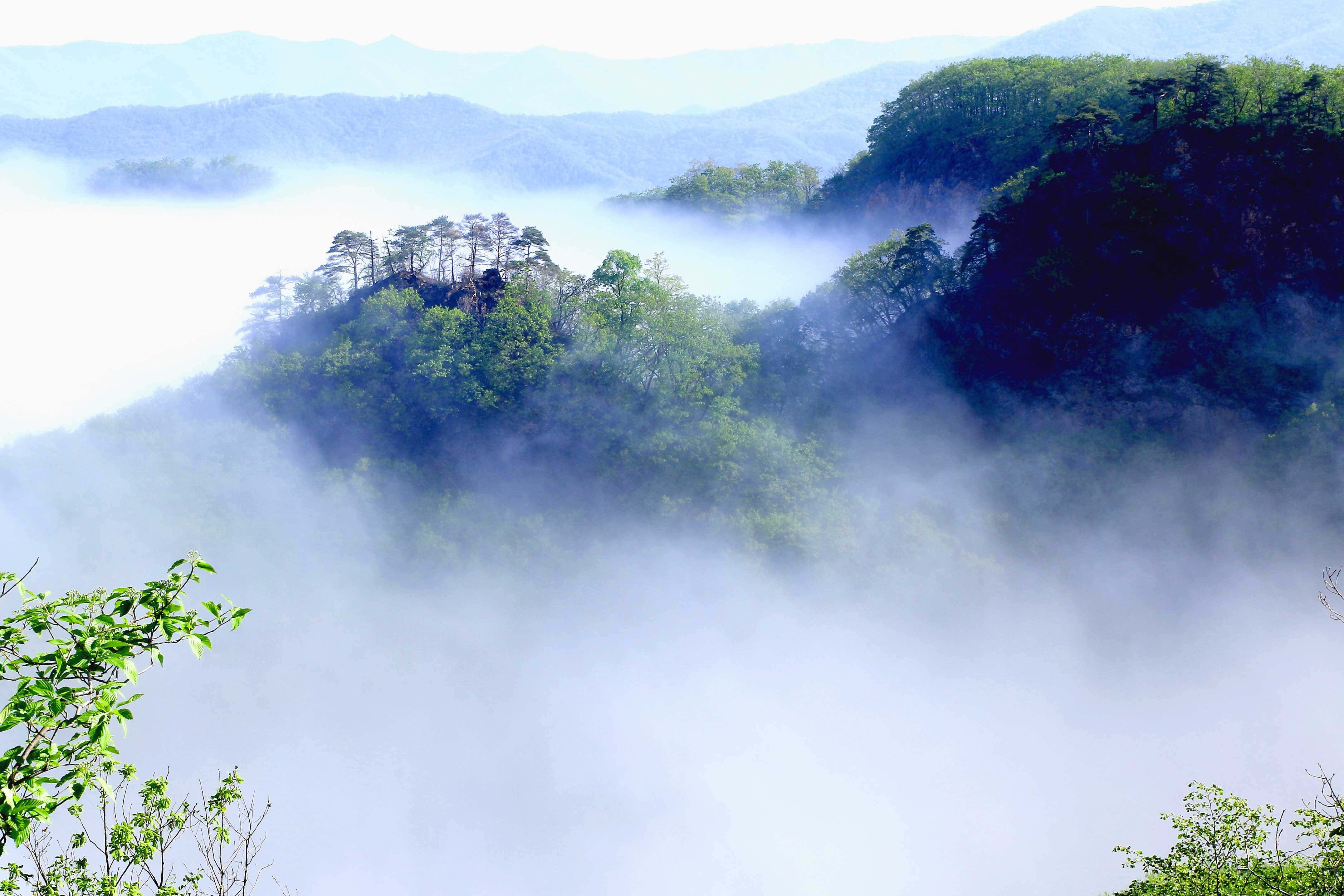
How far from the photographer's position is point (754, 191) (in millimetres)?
102562

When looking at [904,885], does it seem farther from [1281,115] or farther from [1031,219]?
[1281,115]

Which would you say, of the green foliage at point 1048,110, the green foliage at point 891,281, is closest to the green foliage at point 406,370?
the green foliage at point 891,281

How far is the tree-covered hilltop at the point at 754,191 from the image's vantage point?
332 feet

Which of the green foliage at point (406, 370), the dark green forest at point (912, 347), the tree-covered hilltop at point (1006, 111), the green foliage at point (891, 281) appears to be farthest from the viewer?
the green foliage at point (406, 370)

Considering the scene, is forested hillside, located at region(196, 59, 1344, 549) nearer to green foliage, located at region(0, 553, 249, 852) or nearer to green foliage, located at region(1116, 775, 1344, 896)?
green foliage, located at region(1116, 775, 1344, 896)

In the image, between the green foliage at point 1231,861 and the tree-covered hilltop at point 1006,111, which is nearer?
the green foliage at point 1231,861

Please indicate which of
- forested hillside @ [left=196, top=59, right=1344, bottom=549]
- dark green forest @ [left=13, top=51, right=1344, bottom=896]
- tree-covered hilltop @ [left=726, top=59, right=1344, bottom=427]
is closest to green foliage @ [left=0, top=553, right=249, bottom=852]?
dark green forest @ [left=13, top=51, right=1344, bottom=896]

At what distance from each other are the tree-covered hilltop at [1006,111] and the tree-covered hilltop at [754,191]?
1120 centimetres

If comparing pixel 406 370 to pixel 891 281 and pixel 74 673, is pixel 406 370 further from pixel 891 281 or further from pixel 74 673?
pixel 74 673

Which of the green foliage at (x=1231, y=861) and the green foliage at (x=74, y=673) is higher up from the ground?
the green foliage at (x=74, y=673)

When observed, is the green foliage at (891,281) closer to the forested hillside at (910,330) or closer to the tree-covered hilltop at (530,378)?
the forested hillside at (910,330)

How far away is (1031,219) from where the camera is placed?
5159cm

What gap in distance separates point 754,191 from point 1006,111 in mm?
38731

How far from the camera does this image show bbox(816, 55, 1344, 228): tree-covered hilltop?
46.1 m
